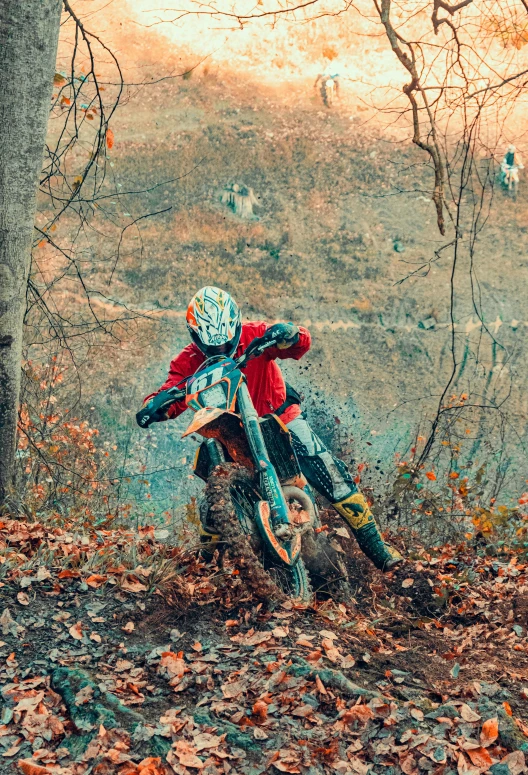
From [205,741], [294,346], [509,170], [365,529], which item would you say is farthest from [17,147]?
[509,170]

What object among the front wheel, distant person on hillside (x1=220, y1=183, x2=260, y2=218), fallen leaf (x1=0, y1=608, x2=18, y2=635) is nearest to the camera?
fallen leaf (x1=0, y1=608, x2=18, y2=635)

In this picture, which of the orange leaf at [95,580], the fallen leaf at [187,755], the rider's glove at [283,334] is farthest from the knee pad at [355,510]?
the fallen leaf at [187,755]

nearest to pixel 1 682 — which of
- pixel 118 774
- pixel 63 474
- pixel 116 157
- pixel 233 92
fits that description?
pixel 118 774

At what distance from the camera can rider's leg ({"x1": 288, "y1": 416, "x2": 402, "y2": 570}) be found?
18.8 feet

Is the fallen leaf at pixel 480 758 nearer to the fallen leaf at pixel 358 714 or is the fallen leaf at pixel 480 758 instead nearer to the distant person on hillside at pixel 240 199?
the fallen leaf at pixel 358 714

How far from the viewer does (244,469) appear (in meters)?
5.01

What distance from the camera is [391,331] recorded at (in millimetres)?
30156

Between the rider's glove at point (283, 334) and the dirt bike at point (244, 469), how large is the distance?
0.18 ft

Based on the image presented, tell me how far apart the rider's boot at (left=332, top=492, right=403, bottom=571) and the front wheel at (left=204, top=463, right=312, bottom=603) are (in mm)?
842

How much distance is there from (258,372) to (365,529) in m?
1.48

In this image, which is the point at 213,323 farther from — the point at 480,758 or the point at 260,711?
the point at 480,758

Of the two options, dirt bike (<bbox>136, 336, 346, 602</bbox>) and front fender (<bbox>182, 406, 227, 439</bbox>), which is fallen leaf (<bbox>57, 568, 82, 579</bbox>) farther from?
front fender (<bbox>182, 406, 227, 439</bbox>)

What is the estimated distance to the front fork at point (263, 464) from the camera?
15.8ft

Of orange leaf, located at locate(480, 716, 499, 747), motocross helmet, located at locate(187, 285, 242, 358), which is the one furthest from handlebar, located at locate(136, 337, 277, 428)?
orange leaf, located at locate(480, 716, 499, 747)
